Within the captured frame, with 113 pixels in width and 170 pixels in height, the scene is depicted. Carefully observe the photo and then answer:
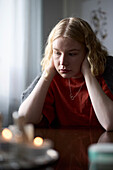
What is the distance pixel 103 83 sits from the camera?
1473 millimetres

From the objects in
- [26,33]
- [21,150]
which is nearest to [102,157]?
[21,150]

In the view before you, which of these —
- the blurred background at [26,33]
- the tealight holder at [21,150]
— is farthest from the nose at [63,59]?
the blurred background at [26,33]

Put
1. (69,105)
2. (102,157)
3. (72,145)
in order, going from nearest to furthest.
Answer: (102,157), (72,145), (69,105)

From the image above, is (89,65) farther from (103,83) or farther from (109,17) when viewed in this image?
(109,17)

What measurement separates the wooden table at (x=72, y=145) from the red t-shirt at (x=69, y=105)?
0.35m

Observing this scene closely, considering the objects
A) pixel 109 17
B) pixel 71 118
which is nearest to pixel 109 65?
pixel 71 118

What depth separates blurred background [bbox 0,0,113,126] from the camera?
2.80 meters

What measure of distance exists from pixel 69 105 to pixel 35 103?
0.75ft

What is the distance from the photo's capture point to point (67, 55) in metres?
1.31

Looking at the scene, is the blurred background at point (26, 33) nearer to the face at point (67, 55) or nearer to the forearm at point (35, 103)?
the forearm at point (35, 103)

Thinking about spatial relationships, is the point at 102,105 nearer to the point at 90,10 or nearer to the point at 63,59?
the point at 63,59

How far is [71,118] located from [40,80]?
269 mm

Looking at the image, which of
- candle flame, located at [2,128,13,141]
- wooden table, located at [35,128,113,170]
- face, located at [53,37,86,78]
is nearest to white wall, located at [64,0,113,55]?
face, located at [53,37,86,78]

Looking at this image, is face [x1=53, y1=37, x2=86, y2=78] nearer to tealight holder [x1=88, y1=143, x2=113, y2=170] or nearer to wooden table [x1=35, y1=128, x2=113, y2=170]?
wooden table [x1=35, y1=128, x2=113, y2=170]
